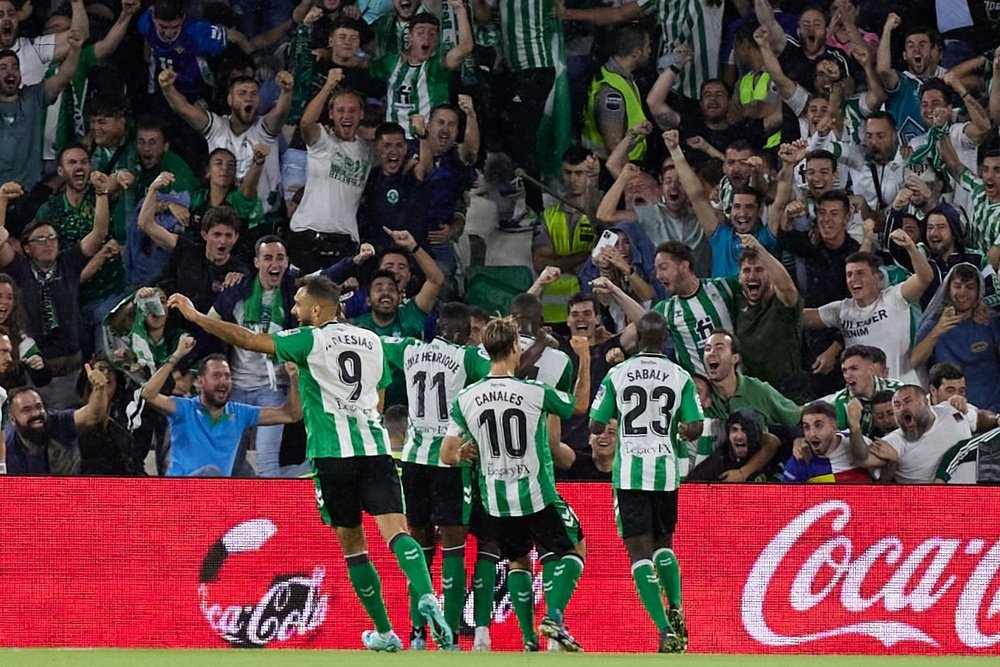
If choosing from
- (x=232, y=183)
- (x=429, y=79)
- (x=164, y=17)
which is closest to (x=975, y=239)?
(x=429, y=79)

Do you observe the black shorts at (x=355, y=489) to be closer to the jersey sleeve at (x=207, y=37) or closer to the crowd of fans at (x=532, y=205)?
the crowd of fans at (x=532, y=205)

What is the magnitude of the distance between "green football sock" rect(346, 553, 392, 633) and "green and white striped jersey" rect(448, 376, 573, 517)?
84cm

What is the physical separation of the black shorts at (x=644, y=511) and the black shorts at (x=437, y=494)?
93 cm

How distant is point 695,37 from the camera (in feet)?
46.4

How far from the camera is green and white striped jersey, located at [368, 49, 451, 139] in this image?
45.4 ft

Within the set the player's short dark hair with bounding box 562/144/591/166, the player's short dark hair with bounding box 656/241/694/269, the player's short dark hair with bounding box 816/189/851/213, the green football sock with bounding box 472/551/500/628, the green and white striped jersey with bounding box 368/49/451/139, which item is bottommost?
the green football sock with bounding box 472/551/500/628

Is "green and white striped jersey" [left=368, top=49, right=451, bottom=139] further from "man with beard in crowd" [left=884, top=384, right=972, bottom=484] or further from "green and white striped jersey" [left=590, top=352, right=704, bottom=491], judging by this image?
"green and white striped jersey" [left=590, top=352, right=704, bottom=491]

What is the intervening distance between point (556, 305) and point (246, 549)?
377 centimetres

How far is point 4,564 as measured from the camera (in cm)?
1038

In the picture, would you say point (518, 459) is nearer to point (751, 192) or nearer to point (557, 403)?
point (557, 403)

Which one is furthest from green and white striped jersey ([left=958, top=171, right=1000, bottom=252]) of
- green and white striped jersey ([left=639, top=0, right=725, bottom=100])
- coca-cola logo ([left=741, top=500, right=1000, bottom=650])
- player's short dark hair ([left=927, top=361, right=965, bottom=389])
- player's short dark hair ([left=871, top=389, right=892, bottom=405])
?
coca-cola logo ([left=741, top=500, right=1000, bottom=650])

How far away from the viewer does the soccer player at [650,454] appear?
9086mm

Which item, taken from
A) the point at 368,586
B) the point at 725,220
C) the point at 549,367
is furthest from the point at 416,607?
the point at 725,220

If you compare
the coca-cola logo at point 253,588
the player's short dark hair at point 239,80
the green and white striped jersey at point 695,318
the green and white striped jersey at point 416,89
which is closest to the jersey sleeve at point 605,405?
the coca-cola logo at point 253,588
